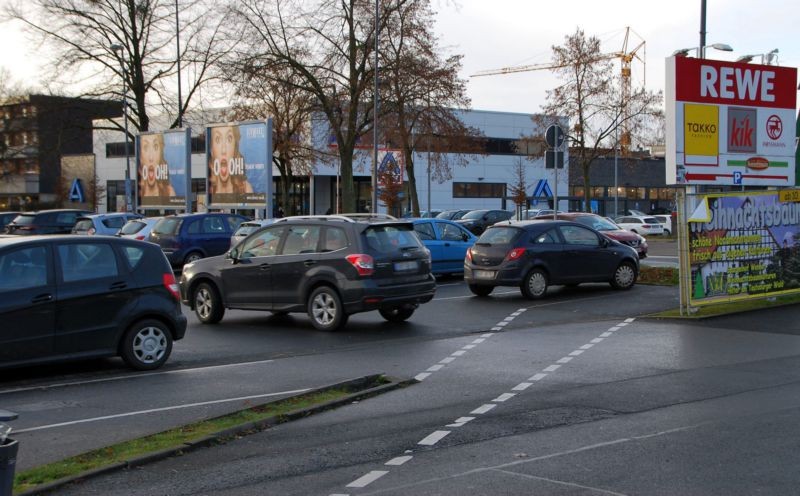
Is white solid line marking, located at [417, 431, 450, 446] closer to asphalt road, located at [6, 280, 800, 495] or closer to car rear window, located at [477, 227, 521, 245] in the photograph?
asphalt road, located at [6, 280, 800, 495]

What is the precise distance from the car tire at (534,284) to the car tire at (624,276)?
203cm

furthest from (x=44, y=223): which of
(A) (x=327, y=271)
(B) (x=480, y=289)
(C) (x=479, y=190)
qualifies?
(C) (x=479, y=190)

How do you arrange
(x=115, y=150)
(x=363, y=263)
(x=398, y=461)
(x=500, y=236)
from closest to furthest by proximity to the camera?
(x=398, y=461) < (x=363, y=263) < (x=500, y=236) < (x=115, y=150)

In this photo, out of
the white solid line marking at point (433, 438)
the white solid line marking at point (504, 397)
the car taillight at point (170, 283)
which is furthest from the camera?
the car taillight at point (170, 283)

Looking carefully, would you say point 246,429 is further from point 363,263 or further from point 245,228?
point 245,228

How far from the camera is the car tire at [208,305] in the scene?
50.5 feet

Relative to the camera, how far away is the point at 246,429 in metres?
7.59

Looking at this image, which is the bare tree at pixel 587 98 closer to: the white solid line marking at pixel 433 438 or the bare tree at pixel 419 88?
the bare tree at pixel 419 88

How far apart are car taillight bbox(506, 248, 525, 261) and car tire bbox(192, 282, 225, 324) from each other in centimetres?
604

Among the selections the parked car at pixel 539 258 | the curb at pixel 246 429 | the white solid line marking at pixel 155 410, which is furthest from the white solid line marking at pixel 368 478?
the parked car at pixel 539 258

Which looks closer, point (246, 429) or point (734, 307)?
point (246, 429)

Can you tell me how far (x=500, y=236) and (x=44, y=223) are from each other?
21.4 m

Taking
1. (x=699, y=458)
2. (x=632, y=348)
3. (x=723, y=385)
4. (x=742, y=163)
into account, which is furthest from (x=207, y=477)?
(x=742, y=163)

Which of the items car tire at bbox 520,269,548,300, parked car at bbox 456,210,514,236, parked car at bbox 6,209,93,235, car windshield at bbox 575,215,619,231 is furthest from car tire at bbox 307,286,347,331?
parked car at bbox 456,210,514,236
